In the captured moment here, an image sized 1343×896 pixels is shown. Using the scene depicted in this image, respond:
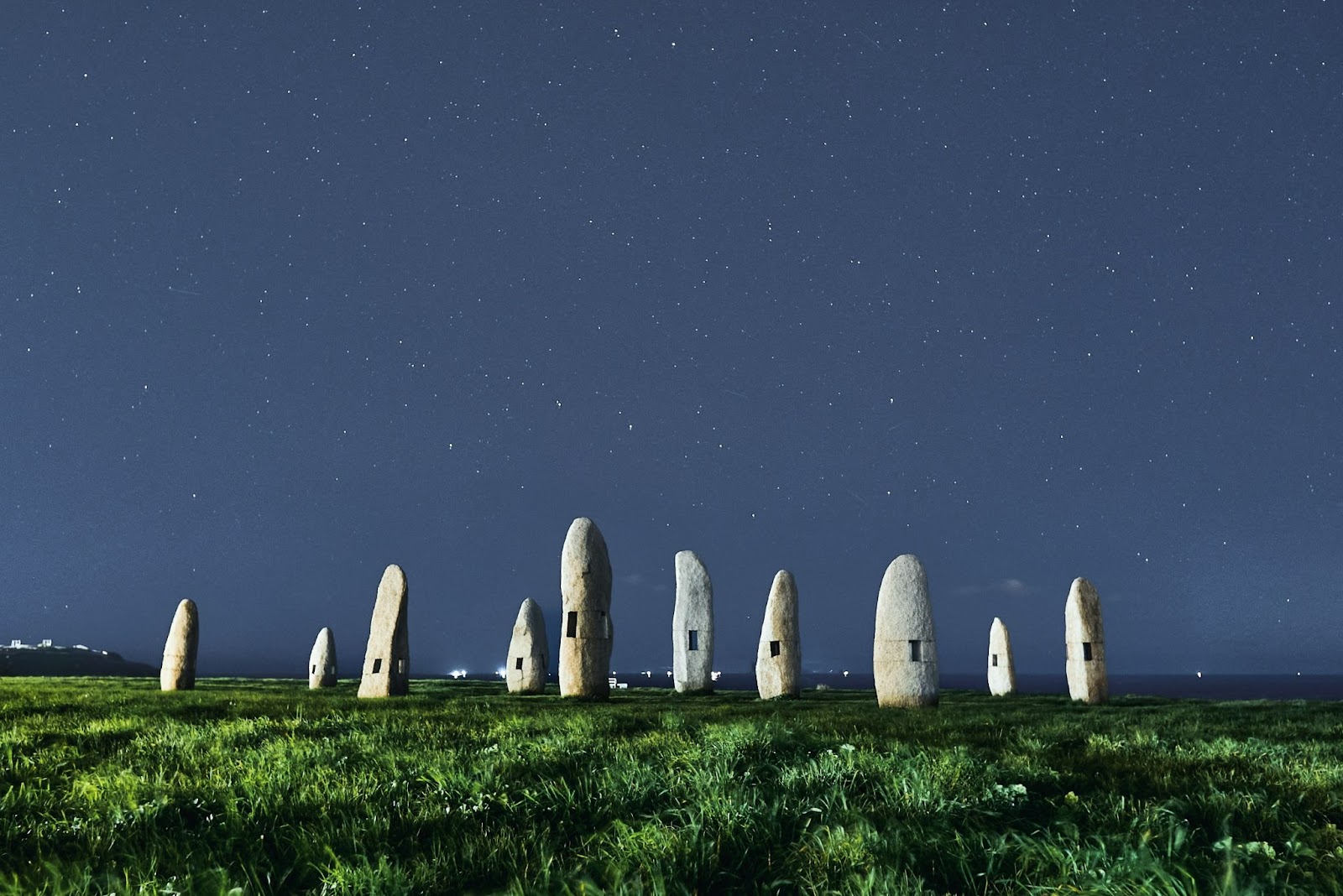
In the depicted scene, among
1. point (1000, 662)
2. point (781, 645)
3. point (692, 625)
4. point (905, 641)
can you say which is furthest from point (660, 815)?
point (1000, 662)

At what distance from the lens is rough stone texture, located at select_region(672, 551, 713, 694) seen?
2592 cm

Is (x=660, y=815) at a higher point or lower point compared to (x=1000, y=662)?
higher

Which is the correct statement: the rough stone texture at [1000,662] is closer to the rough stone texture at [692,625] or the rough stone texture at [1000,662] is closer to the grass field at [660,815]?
the rough stone texture at [692,625]

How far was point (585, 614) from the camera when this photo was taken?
63.3ft

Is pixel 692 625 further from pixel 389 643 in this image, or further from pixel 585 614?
pixel 389 643

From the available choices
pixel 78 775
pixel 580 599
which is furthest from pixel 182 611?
pixel 78 775

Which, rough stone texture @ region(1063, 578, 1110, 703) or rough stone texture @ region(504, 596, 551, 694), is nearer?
rough stone texture @ region(1063, 578, 1110, 703)

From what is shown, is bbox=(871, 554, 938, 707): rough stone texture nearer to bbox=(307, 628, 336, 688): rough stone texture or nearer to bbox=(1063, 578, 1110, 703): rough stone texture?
bbox=(1063, 578, 1110, 703): rough stone texture

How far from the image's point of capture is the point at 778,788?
4441 mm

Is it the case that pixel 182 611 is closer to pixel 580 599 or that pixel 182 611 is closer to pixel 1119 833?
pixel 580 599

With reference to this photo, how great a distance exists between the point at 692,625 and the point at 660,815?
23.0 m

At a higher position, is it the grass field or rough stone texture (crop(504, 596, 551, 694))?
the grass field

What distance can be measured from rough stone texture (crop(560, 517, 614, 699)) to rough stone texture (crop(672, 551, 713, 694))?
6.50 metres

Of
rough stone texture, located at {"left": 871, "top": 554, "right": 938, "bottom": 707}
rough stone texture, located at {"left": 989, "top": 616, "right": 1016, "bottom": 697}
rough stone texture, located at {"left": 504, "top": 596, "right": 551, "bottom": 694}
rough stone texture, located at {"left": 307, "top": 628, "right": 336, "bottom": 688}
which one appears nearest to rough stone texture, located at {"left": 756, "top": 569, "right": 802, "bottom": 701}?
rough stone texture, located at {"left": 871, "top": 554, "right": 938, "bottom": 707}
